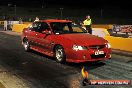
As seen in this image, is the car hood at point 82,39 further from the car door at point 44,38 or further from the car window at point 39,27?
the car window at point 39,27

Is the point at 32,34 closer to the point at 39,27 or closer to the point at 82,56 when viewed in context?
the point at 39,27

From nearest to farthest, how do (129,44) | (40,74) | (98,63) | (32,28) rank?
(40,74)
(98,63)
(32,28)
(129,44)

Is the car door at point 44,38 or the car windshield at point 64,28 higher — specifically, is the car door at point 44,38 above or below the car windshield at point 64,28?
below

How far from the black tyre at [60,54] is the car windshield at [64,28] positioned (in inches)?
32.0

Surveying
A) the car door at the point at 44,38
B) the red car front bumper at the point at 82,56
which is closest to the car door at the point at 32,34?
the car door at the point at 44,38

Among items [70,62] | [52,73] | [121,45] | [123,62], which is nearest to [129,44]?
[121,45]

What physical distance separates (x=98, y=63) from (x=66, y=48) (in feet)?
4.68

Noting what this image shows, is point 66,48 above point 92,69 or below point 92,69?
above

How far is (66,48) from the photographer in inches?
396

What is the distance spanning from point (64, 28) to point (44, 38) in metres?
0.91

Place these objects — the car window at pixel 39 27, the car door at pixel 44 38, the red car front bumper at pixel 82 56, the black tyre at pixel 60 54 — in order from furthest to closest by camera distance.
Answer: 1. the car window at pixel 39 27
2. the car door at pixel 44 38
3. the black tyre at pixel 60 54
4. the red car front bumper at pixel 82 56

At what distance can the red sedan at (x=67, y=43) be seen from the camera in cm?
973

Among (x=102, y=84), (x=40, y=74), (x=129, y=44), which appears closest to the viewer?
(x=102, y=84)

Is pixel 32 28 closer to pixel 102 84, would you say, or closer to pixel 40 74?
pixel 40 74
